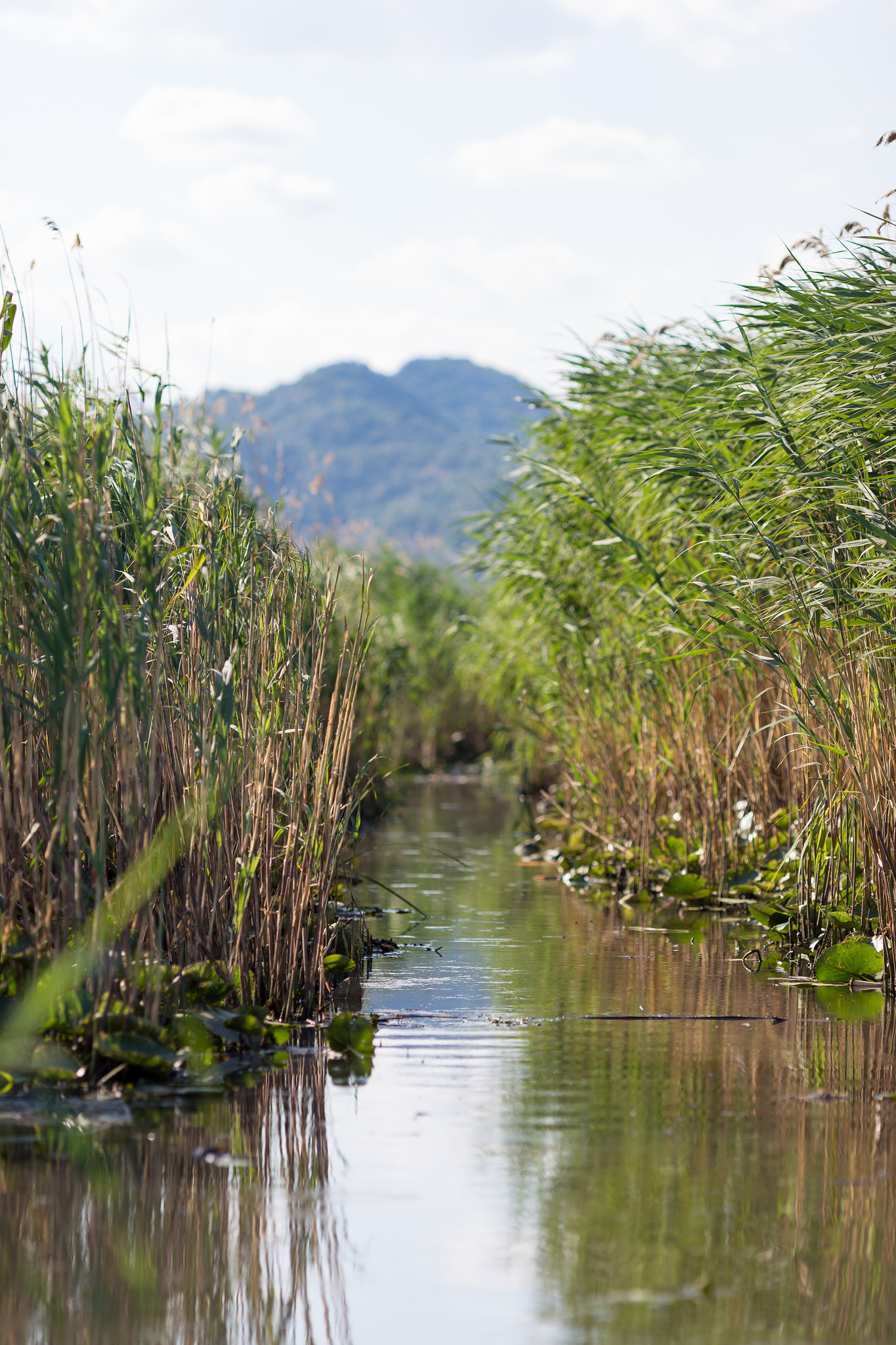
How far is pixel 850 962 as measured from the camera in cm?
611

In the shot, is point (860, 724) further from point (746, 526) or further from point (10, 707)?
point (10, 707)

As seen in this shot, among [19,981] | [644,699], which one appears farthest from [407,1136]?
[644,699]

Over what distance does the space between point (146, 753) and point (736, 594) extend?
3.07 metres

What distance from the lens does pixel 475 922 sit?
25.9ft

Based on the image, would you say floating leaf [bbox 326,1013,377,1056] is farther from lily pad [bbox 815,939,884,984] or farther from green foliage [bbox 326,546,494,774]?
green foliage [bbox 326,546,494,774]

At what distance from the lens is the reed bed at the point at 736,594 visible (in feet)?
19.9

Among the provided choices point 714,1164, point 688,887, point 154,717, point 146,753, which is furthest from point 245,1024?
point 688,887

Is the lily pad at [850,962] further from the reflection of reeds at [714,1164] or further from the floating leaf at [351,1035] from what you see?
the floating leaf at [351,1035]

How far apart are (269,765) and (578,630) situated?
15.0 ft

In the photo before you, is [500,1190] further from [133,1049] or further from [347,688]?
[347,688]

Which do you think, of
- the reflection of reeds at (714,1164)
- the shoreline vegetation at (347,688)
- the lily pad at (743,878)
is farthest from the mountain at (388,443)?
the reflection of reeds at (714,1164)

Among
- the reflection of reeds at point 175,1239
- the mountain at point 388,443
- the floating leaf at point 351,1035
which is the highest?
the mountain at point 388,443

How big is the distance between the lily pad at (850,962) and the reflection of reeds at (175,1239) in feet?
8.69

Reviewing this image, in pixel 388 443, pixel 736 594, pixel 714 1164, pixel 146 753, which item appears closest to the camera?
pixel 714 1164
